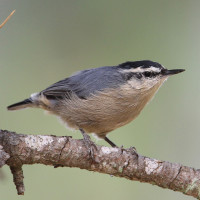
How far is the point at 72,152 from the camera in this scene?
3010 millimetres

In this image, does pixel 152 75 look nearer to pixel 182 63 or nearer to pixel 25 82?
pixel 182 63

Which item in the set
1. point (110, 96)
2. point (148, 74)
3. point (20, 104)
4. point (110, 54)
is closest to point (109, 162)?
point (110, 96)

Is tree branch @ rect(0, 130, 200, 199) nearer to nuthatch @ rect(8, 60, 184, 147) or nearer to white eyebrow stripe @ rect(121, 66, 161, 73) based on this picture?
nuthatch @ rect(8, 60, 184, 147)

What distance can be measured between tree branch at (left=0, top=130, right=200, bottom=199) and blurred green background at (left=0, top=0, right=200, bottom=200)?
194 cm

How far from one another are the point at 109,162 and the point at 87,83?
148 cm

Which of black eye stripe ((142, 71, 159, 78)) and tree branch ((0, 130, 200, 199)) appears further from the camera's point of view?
black eye stripe ((142, 71, 159, 78))

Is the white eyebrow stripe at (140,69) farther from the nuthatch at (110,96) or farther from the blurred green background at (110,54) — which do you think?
the blurred green background at (110,54)

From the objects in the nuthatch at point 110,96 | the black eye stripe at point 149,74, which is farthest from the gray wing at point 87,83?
the black eye stripe at point 149,74

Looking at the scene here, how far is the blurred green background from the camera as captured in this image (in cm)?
523

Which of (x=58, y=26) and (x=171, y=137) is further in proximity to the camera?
(x=58, y=26)

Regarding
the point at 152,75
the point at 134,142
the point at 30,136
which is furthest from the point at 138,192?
the point at 30,136

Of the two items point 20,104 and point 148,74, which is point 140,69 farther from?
point 20,104

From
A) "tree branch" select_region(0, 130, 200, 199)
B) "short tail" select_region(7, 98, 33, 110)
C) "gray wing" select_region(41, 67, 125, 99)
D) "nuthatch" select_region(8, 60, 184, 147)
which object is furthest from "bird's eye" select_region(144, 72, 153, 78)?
"short tail" select_region(7, 98, 33, 110)

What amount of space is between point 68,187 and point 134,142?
106 cm
